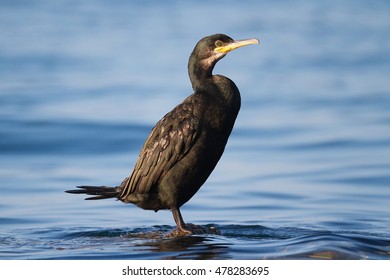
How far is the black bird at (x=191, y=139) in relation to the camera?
34.3ft

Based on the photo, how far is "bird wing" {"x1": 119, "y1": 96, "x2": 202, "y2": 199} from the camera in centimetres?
1041

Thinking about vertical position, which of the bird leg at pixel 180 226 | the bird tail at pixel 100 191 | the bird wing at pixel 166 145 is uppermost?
the bird wing at pixel 166 145

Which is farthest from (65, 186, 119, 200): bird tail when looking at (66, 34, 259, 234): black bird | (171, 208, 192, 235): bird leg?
(171, 208, 192, 235): bird leg

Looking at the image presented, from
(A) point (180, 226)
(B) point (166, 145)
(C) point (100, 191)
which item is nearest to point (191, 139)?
(B) point (166, 145)

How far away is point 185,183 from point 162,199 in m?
0.32

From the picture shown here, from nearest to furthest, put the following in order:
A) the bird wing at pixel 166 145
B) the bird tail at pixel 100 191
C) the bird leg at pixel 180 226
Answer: the bird wing at pixel 166 145, the bird leg at pixel 180 226, the bird tail at pixel 100 191

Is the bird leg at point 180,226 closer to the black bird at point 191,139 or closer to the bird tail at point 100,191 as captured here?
the black bird at point 191,139

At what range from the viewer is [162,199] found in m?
10.8

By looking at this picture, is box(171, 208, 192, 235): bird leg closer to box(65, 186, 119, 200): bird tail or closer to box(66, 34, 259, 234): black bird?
box(66, 34, 259, 234): black bird

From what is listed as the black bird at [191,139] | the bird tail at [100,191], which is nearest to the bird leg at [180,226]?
the black bird at [191,139]

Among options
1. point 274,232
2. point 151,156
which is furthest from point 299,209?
point 151,156

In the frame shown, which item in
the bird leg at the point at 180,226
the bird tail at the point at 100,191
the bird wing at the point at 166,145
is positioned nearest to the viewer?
the bird wing at the point at 166,145

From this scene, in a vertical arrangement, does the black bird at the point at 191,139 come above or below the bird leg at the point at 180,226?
above

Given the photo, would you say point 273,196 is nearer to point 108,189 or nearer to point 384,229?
point 384,229
